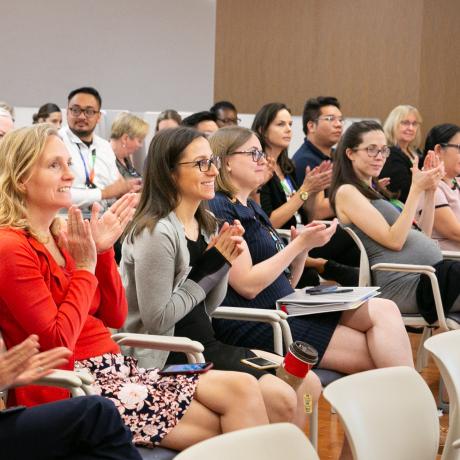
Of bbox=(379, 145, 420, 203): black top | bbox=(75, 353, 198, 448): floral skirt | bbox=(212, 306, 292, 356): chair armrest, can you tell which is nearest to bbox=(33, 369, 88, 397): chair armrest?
bbox=(75, 353, 198, 448): floral skirt

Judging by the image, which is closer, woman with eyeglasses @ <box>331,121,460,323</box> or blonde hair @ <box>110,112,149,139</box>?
woman with eyeglasses @ <box>331,121,460,323</box>

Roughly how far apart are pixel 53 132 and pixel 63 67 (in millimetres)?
8563

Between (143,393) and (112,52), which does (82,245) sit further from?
(112,52)

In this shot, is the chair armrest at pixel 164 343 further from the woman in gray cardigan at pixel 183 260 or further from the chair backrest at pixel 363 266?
the chair backrest at pixel 363 266

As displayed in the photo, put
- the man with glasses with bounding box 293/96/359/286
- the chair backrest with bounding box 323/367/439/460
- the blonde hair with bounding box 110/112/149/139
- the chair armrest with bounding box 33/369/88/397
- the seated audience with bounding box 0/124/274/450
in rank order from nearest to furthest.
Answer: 1. the chair backrest with bounding box 323/367/439/460
2. the chair armrest with bounding box 33/369/88/397
3. the seated audience with bounding box 0/124/274/450
4. the man with glasses with bounding box 293/96/359/286
5. the blonde hair with bounding box 110/112/149/139

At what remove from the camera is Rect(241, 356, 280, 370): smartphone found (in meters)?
2.71

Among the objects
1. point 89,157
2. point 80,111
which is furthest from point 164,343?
point 80,111

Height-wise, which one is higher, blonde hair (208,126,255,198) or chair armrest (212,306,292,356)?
blonde hair (208,126,255,198)

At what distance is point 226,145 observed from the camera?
343 cm

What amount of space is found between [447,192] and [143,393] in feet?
10.00

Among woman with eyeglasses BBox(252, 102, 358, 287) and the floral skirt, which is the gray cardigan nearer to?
the floral skirt

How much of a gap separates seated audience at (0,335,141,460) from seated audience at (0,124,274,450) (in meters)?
0.28

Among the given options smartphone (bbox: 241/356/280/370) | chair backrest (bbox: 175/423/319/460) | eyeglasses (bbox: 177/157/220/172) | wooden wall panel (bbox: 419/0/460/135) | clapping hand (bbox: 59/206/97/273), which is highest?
wooden wall panel (bbox: 419/0/460/135)

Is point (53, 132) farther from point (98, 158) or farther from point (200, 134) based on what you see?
point (98, 158)
